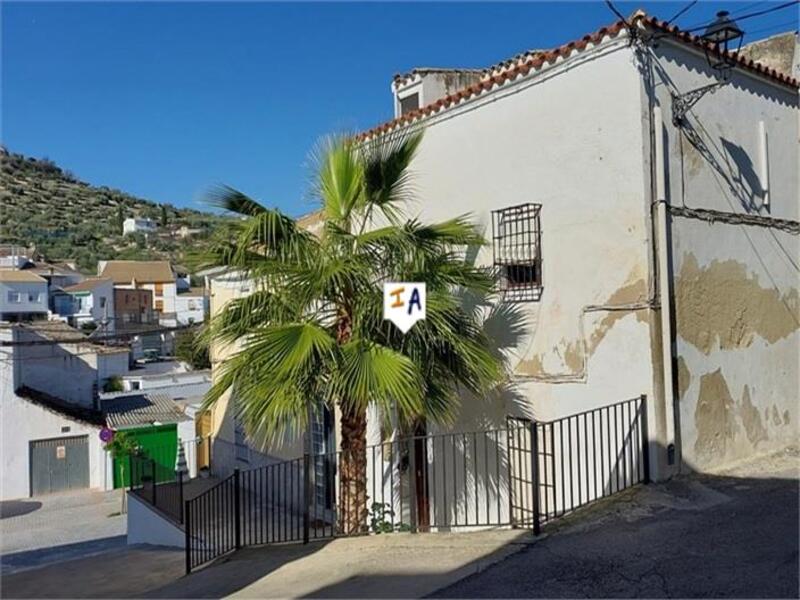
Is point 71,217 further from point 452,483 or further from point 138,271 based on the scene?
point 452,483

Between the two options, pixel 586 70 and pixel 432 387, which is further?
pixel 586 70

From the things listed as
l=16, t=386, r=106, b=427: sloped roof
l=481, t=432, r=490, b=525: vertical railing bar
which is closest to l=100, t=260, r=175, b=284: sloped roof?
l=16, t=386, r=106, b=427: sloped roof

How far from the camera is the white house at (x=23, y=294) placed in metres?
44.2

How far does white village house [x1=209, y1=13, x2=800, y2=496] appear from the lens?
271 inches

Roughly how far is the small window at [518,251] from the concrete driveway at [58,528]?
10563mm

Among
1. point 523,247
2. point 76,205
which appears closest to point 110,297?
point 76,205

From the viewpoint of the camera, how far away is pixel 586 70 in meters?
7.27

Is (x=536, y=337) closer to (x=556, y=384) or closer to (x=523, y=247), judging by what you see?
(x=556, y=384)

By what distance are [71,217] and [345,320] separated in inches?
3608

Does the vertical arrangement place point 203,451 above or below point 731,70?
below

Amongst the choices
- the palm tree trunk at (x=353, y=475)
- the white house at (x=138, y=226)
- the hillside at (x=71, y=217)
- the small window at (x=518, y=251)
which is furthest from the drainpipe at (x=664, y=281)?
the white house at (x=138, y=226)

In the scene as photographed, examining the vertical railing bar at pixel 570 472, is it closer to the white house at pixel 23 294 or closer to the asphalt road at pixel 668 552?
the asphalt road at pixel 668 552

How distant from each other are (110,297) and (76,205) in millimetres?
41692

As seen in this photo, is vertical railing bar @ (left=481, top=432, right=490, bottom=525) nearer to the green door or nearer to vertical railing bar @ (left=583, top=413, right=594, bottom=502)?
vertical railing bar @ (left=583, top=413, right=594, bottom=502)
